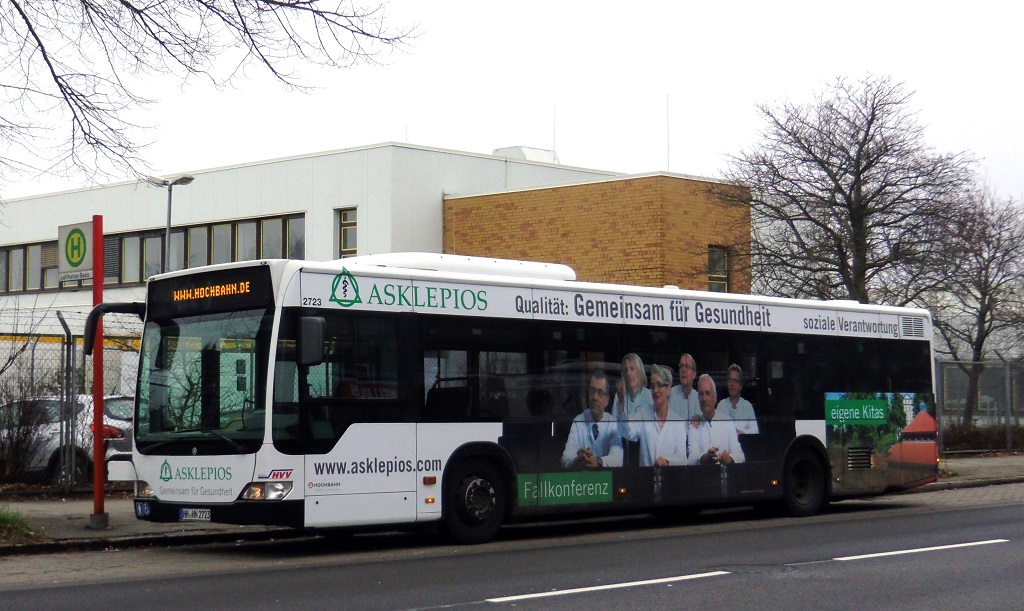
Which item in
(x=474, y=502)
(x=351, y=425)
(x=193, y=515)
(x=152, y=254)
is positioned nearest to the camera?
(x=193, y=515)

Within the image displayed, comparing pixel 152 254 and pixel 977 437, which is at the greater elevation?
pixel 152 254

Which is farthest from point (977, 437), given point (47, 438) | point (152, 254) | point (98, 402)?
point (152, 254)

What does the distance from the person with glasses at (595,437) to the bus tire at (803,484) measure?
11.0 ft

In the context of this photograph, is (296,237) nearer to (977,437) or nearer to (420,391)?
(977,437)

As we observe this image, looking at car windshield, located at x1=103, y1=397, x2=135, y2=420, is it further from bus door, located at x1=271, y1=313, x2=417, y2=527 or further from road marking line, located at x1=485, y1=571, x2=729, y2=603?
road marking line, located at x1=485, y1=571, x2=729, y2=603

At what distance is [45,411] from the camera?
1847 centimetres

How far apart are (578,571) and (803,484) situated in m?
7.57

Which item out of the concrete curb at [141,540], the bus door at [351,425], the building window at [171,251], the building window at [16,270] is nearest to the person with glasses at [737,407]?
the bus door at [351,425]

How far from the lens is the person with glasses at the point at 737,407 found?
54.4 ft

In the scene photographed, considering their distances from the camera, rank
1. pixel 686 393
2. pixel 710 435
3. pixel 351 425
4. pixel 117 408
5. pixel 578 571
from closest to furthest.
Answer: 1. pixel 578 571
2. pixel 351 425
3. pixel 686 393
4. pixel 710 435
5. pixel 117 408

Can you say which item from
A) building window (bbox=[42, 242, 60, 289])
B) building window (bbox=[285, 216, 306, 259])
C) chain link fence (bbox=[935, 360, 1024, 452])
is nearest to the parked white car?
building window (bbox=[285, 216, 306, 259])

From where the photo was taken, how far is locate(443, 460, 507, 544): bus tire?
13523 millimetres

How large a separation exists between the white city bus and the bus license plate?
2 cm

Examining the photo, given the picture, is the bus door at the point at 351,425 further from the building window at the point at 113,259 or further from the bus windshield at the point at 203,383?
the building window at the point at 113,259
